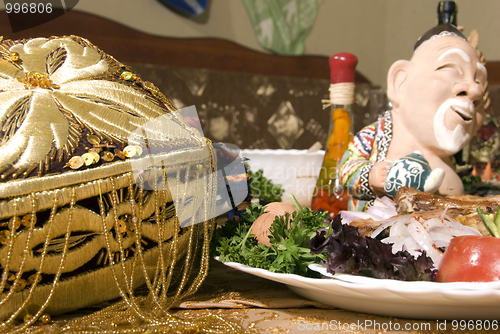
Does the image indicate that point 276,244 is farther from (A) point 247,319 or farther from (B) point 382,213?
(B) point 382,213

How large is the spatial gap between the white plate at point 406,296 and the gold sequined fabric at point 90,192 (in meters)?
0.13

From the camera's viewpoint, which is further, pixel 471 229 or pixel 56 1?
pixel 56 1

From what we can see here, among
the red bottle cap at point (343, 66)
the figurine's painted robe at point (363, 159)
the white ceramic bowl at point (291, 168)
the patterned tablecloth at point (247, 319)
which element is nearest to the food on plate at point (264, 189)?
the white ceramic bowl at point (291, 168)

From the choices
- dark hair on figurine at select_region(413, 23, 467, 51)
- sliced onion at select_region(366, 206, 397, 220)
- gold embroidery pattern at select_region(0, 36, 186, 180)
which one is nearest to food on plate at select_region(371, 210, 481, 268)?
sliced onion at select_region(366, 206, 397, 220)

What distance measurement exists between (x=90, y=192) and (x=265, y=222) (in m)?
0.24

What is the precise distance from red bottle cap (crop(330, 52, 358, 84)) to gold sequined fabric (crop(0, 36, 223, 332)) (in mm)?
451

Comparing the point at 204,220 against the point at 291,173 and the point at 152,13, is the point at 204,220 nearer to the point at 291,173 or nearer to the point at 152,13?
the point at 291,173

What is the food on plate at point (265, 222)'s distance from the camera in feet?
1.84

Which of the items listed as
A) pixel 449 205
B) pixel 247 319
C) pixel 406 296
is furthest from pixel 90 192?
pixel 449 205

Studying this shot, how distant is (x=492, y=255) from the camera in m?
0.41

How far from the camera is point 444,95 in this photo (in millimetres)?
745

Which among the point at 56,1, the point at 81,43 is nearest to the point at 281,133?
the point at 56,1

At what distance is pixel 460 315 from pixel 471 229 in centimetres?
14

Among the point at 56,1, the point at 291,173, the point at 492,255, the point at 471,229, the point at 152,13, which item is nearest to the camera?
the point at 492,255
